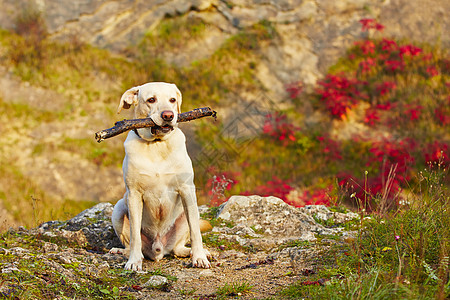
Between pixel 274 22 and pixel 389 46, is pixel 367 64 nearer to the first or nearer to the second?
pixel 389 46

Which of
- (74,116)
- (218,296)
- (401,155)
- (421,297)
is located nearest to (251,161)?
(401,155)

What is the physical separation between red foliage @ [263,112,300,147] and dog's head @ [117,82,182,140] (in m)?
6.10

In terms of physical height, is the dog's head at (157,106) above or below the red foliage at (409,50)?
above

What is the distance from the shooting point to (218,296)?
3.22 meters

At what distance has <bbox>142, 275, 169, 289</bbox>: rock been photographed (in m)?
3.52

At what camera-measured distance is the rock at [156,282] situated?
352cm

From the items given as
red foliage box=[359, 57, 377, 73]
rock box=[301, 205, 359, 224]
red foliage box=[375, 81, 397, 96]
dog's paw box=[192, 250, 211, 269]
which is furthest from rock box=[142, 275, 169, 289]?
red foliage box=[359, 57, 377, 73]

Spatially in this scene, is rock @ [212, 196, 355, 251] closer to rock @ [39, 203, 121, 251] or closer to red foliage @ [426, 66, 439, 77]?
rock @ [39, 203, 121, 251]

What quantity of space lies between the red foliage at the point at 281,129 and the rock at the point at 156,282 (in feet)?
22.2

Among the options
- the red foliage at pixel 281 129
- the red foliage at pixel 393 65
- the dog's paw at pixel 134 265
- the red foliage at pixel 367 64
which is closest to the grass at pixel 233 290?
the dog's paw at pixel 134 265

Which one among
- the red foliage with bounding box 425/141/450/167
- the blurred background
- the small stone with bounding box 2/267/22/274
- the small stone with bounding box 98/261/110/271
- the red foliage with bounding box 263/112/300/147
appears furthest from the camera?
the red foliage with bounding box 263/112/300/147

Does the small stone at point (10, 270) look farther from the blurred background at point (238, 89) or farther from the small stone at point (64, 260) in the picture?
the blurred background at point (238, 89)

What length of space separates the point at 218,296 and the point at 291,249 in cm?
133

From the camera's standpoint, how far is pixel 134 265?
4.04 metres
